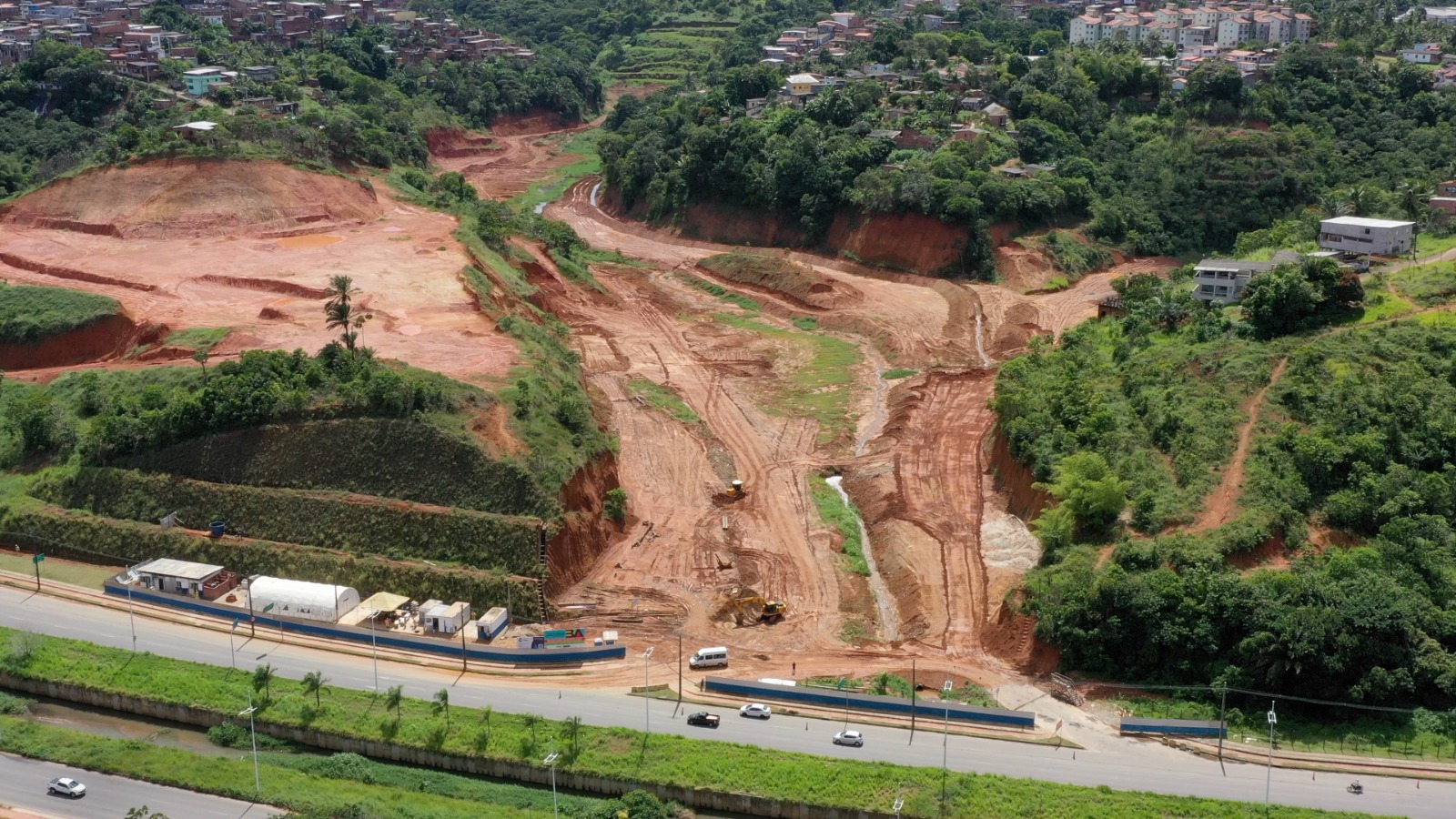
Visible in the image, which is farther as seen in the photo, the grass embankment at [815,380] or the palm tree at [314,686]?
the grass embankment at [815,380]

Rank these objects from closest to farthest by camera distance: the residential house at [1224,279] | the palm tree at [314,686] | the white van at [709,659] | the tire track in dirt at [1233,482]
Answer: the palm tree at [314,686]
the white van at [709,659]
the tire track in dirt at [1233,482]
the residential house at [1224,279]

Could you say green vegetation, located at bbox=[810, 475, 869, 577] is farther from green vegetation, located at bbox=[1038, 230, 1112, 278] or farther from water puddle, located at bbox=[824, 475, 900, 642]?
green vegetation, located at bbox=[1038, 230, 1112, 278]

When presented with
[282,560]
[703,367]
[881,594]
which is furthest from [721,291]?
[282,560]

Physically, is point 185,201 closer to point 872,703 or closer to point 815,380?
point 815,380

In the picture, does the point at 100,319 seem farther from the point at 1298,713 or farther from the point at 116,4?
the point at 116,4

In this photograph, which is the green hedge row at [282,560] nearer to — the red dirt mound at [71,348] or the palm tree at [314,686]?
the palm tree at [314,686]

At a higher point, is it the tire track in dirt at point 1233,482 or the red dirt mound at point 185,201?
the red dirt mound at point 185,201

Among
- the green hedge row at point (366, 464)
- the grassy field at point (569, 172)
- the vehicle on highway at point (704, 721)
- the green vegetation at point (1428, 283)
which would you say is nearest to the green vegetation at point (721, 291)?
the grassy field at point (569, 172)
